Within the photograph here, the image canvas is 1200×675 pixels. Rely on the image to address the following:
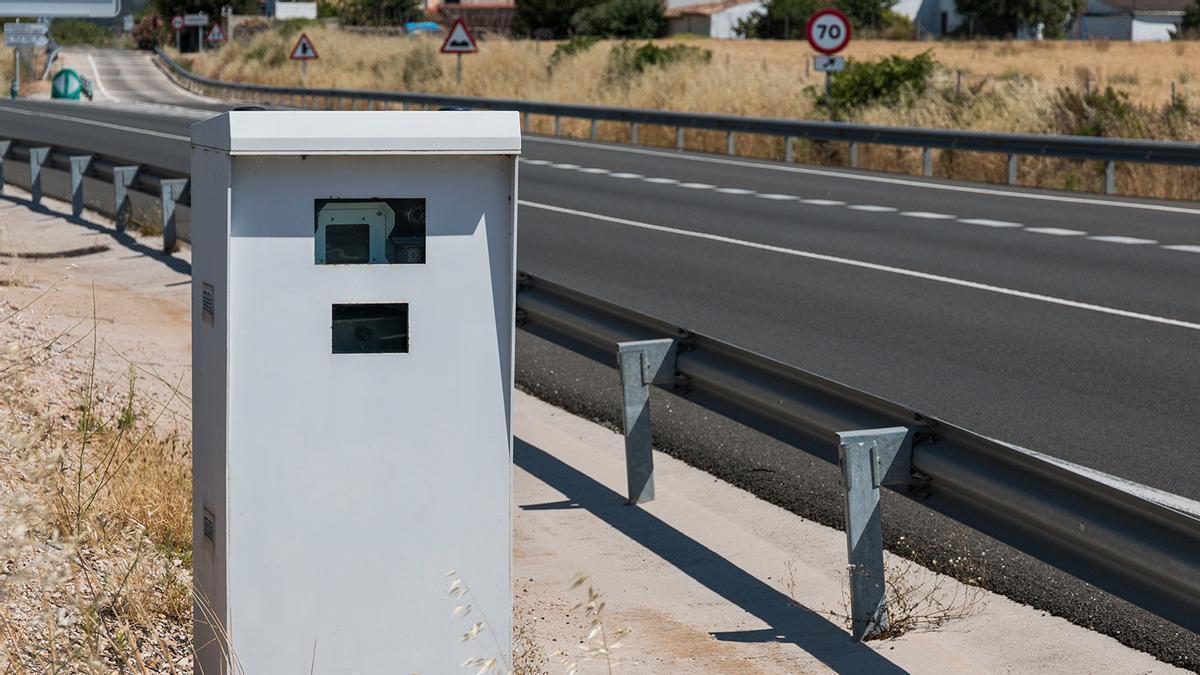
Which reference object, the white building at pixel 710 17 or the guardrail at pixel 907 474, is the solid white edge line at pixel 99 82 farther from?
the guardrail at pixel 907 474

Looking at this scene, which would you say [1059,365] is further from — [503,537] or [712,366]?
[503,537]

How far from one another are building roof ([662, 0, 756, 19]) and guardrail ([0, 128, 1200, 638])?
101 meters

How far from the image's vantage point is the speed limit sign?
26.5 meters

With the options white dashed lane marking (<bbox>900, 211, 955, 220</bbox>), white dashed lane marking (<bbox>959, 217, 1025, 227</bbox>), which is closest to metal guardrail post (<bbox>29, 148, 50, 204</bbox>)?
white dashed lane marking (<bbox>900, 211, 955, 220</bbox>)

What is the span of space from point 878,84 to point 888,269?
15.6 metres

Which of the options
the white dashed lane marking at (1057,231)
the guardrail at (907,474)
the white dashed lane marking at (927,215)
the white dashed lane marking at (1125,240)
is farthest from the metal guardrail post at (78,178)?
the guardrail at (907,474)

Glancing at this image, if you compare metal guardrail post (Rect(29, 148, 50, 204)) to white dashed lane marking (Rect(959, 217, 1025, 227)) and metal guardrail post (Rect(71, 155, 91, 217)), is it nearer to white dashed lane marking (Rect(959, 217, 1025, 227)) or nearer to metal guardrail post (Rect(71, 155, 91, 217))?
metal guardrail post (Rect(71, 155, 91, 217))

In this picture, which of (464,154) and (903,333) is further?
(903,333)

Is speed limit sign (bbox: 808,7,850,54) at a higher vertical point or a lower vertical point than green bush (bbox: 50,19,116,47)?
lower

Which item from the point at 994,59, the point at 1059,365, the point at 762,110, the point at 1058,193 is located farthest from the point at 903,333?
the point at 994,59

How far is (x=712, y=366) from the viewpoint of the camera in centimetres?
634

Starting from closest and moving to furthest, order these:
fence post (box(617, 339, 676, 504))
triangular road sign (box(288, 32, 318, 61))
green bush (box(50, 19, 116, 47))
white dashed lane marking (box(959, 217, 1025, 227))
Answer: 1. fence post (box(617, 339, 676, 504))
2. white dashed lane marking (box(959, 217, 1025, 227))
3. triangular road sign (box(288, 32, 318, 61))
4. green bush (box(50, 19, 116, 47))

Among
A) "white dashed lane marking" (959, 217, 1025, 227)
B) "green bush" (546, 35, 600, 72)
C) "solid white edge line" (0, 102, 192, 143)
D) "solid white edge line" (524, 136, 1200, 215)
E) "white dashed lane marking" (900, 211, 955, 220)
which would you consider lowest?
"white dashed lane marking" (959, 217, 1025, 227)

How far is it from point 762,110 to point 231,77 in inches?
1815
